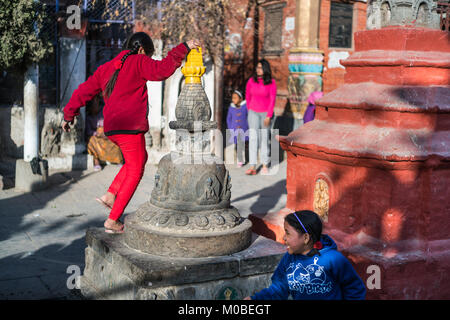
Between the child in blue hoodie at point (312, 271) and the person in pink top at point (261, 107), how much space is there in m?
6.75

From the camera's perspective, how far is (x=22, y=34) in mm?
7711

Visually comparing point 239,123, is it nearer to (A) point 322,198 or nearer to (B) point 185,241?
(A) point 322,198

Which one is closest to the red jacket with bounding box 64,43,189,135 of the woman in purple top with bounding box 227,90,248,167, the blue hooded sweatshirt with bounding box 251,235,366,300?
the blue hooded sweatshirt with bounding box 251,235,366,300

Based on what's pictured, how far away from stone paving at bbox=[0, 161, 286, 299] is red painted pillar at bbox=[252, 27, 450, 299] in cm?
229

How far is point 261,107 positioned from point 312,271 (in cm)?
707

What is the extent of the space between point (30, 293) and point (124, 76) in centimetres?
189

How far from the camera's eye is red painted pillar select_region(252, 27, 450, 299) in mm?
4348

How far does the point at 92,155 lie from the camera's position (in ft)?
32.7

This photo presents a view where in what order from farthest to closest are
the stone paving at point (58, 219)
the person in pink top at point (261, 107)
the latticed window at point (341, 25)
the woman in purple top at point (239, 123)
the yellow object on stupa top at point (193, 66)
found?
the latticed window at point (341, 25)
the woman in purple top at point (239, 123)
the person in pink top at point (261, 107)
the stone paving at point (58, 219)
the yellow object on stupa top at point (193, 66)

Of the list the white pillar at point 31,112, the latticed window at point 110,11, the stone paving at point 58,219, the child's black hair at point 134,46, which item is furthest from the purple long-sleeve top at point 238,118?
the child's black hair at point 134,46

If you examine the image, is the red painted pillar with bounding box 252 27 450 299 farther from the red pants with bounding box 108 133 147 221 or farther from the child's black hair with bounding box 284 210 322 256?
the red pants with bounding box 108 133 147 221

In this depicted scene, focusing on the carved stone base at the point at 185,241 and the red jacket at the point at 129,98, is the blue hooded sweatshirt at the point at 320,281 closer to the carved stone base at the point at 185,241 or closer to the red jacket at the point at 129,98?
the carved stone base at the point at 185,241

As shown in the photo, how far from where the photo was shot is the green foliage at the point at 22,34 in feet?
24.6

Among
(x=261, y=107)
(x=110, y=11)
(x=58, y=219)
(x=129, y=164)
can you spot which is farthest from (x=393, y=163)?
(x=110, y=11)
